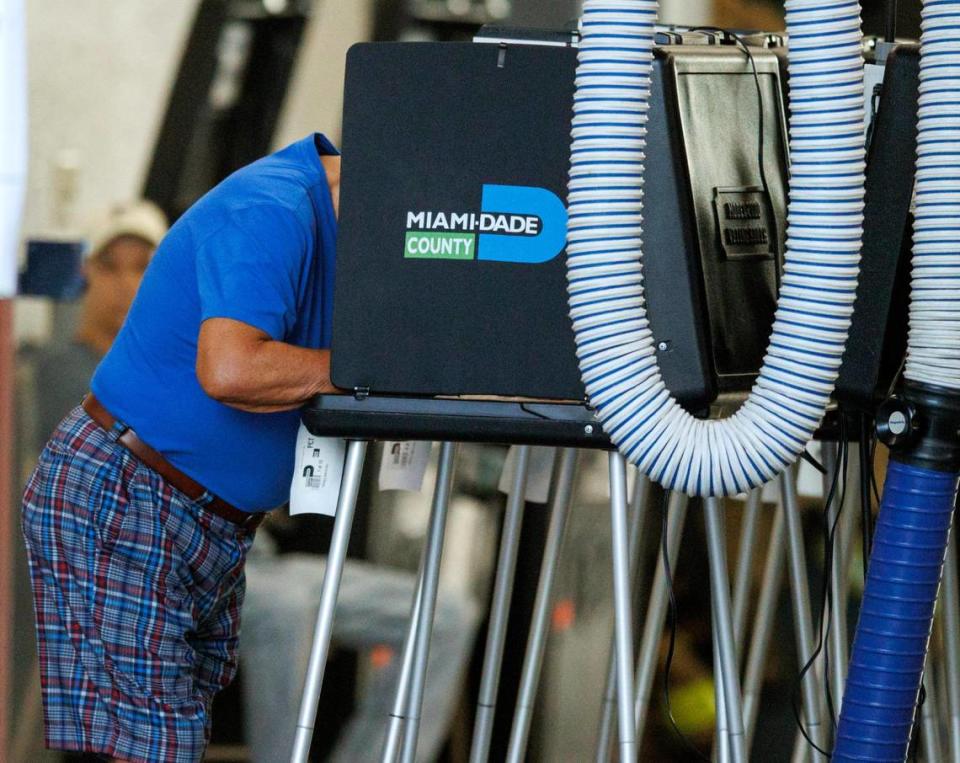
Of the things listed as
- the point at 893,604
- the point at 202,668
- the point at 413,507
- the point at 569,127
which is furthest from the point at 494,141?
the point at 413,507

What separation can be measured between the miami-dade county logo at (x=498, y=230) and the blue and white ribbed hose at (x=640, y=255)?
0.13 metres

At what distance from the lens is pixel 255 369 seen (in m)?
1.59

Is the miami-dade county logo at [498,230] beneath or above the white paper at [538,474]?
above

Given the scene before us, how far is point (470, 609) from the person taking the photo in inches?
123

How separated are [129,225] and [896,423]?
6.61 feet

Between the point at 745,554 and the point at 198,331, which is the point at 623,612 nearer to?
the point at 198,331

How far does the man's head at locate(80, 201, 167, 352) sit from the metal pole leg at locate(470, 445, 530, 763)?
1.24 m

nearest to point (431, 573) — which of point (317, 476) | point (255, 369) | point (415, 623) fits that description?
point (415, 623)

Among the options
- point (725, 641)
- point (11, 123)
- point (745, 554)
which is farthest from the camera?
point (745, 554)

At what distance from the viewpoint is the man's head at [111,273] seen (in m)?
2.86

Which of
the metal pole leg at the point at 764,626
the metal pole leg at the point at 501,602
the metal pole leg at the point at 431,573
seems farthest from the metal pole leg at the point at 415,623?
the metal pole leg at the point at 764,626

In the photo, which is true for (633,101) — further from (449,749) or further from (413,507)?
(449,749)

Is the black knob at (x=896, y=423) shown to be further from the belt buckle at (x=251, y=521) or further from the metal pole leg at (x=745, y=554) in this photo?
the belt buckle at (x=251, y=521)

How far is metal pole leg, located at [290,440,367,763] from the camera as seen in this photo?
1.41m
